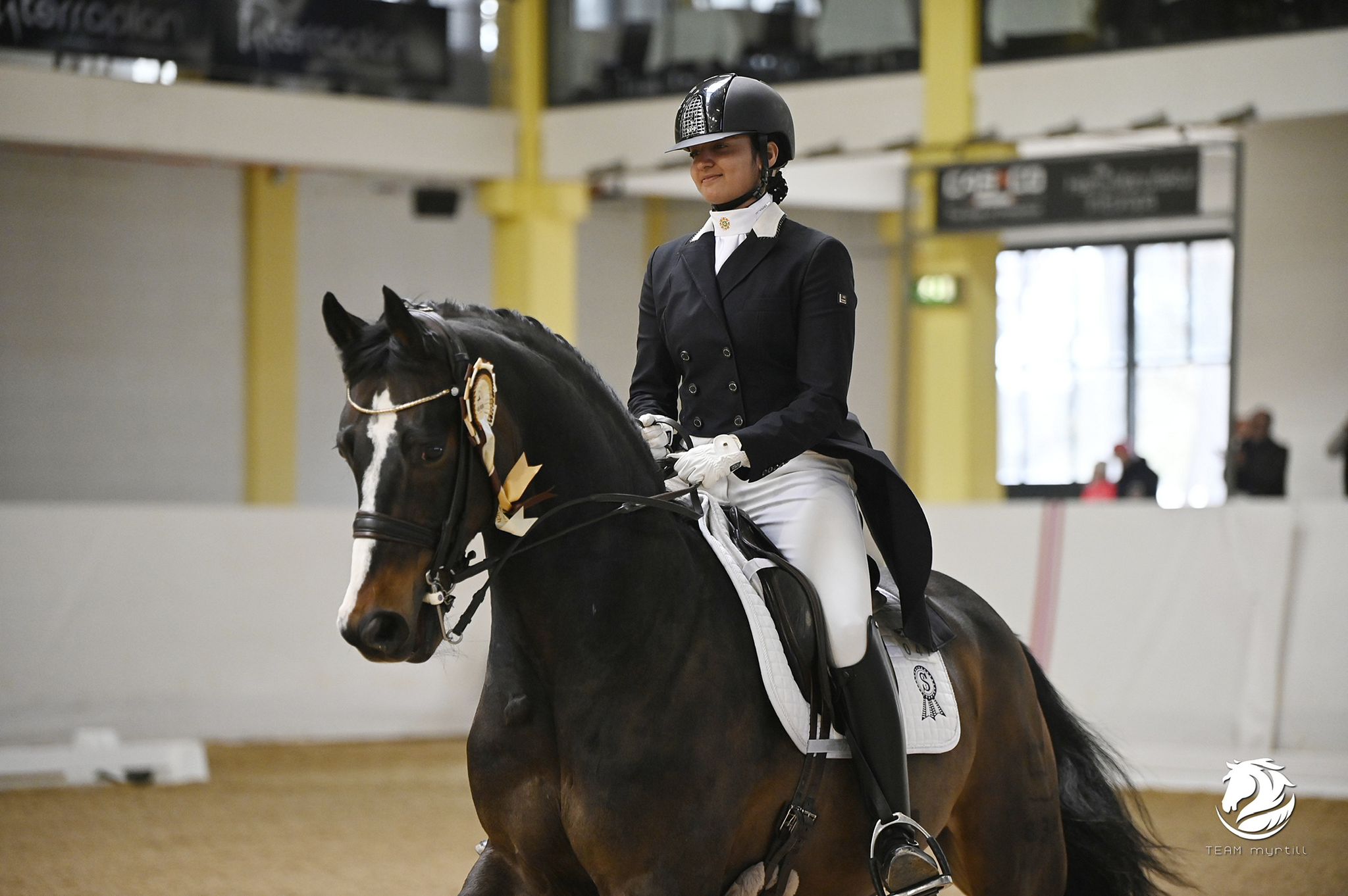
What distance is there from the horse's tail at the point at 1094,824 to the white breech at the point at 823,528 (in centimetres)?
103

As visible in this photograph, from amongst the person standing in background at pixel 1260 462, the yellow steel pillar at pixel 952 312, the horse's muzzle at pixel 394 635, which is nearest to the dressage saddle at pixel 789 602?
the horse's muzzle at pixel 394 635

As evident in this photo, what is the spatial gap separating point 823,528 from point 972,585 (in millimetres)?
5816

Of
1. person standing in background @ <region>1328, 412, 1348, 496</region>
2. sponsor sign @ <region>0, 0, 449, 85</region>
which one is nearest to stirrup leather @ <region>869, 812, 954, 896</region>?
person standing in background @ <region>1328, 412, 1348, 496</region>

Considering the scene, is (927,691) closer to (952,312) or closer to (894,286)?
(952,312)

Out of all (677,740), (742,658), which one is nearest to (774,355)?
(742,658)

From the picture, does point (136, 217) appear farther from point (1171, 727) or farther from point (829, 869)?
point (829, 869)

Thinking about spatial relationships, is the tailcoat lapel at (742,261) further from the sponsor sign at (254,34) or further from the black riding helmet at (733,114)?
the sponsor sign at (254,34)

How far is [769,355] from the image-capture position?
9.93ft

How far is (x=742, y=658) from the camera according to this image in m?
2.81

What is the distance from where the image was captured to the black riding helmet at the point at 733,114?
9.78 ft

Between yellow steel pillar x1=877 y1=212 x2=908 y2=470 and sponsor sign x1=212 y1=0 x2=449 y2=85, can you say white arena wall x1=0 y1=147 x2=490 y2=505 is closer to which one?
sponsor sign x1=212 y1=0 x2=449 y2=85

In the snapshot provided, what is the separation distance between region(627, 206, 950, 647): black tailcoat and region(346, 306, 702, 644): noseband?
0.47 metres

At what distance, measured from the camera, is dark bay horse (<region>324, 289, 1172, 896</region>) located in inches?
93.0

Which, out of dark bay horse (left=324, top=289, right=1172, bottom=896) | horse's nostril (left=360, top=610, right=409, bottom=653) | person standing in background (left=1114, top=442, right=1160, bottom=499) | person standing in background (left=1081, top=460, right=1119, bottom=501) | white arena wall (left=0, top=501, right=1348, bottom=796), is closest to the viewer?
horse's nostril (left=360, top=610, right=409, bottom=653)
